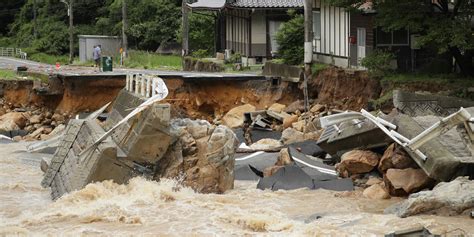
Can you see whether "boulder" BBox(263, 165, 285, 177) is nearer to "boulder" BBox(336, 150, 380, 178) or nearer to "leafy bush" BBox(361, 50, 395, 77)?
"boulder" BBox(336, 150, 380, 178)

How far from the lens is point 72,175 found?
23266 mm

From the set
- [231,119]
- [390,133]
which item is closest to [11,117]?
[231,119]

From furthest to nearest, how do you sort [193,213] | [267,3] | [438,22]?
[267,3] → [438,22] → [193,213]

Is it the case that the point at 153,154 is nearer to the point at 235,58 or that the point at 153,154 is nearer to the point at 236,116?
the point at 236,116

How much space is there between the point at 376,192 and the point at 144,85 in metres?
9.28

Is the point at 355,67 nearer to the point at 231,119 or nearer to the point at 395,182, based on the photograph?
the point at 231,119

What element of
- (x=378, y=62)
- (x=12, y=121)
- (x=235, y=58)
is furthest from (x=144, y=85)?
(x=235, y=58)

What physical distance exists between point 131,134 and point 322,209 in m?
5.89

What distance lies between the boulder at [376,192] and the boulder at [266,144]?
692 centimetres

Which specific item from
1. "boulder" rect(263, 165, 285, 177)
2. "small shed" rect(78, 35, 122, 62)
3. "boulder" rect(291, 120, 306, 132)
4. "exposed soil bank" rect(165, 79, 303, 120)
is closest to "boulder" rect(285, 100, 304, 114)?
"exposed soil bank" rect(165, 79, 303, 120)

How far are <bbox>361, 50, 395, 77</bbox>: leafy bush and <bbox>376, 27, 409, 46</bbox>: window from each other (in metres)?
2.60

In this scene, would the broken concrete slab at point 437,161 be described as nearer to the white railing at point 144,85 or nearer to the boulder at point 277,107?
the white railing at point 144,85

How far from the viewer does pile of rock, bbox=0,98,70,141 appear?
3797 centimetres

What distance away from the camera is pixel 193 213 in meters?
20.0
